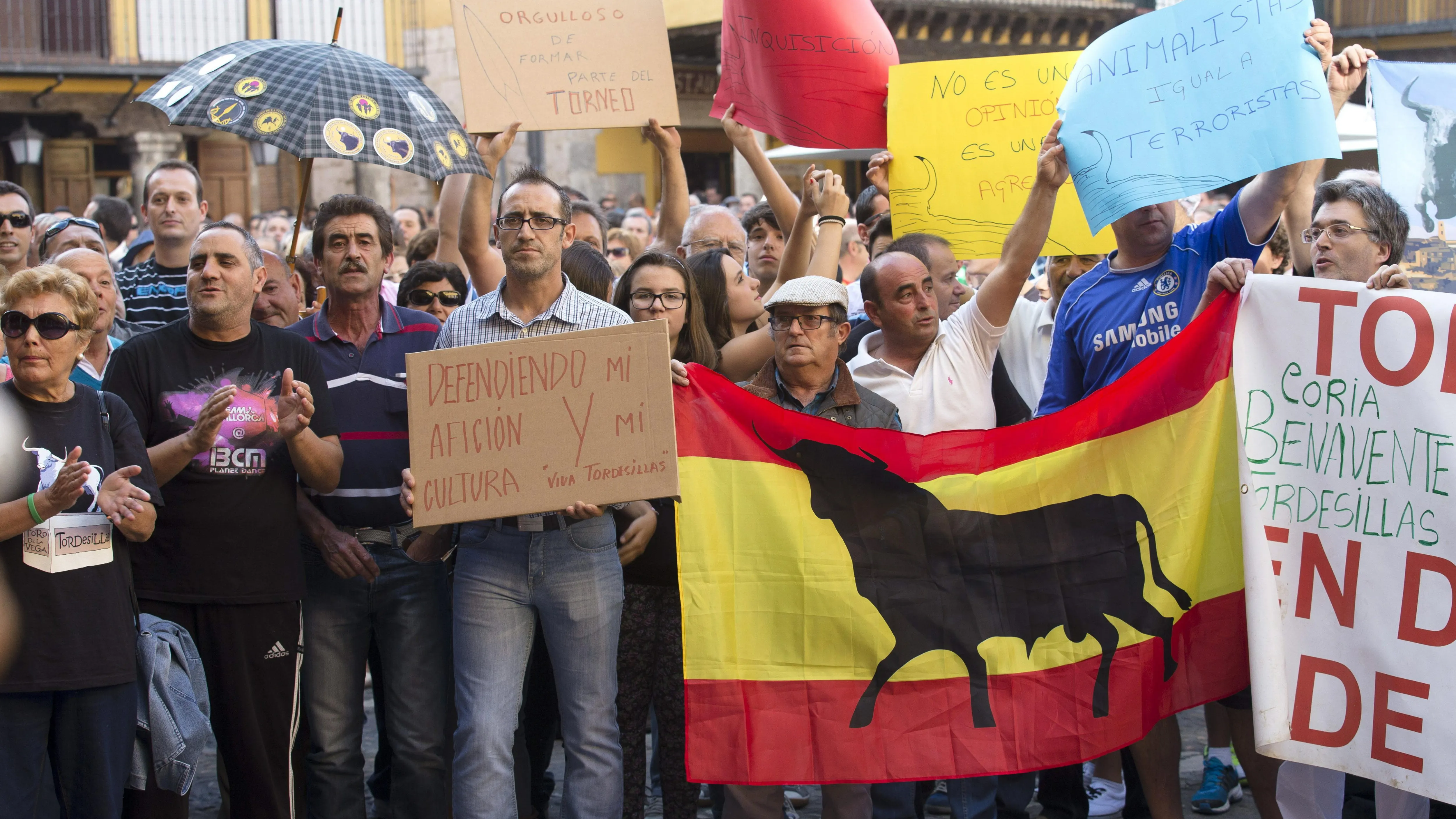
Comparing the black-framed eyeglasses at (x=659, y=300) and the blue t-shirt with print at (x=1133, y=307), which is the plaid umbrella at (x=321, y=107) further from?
the blue t-shirt with print at (x=1133, y=307)

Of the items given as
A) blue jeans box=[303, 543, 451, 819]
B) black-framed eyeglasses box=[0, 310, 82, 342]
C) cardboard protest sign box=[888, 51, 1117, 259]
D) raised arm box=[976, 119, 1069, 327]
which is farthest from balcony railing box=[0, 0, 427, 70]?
raised arm box=[976, 119, 1069, 327]

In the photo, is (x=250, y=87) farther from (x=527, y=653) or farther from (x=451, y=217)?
(x=527, y=653)

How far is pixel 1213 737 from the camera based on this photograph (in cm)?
512

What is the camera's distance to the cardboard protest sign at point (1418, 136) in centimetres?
437

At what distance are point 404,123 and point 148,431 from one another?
1320 mm

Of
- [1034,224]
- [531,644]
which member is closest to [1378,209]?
[1034,224]

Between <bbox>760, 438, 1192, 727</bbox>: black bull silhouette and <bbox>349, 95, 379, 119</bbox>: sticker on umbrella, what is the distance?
5.98ft

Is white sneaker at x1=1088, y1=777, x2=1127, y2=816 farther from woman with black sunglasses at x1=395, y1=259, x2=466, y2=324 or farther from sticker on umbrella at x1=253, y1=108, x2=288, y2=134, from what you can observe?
sticker on umbrella at x1=253, y1=108, x2=288, y2=134

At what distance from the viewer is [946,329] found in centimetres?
444

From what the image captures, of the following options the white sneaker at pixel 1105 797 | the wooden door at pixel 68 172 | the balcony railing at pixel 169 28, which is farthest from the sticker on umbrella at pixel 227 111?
the wooden door at pixel 68 172

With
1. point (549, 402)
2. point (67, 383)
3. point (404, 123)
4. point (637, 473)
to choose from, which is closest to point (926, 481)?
point (637, 473)

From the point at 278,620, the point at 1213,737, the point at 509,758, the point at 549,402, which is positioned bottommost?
the point at 1213,737

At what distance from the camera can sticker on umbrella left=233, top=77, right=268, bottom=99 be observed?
4.43 metres

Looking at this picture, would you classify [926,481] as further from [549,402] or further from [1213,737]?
[1213,737]
